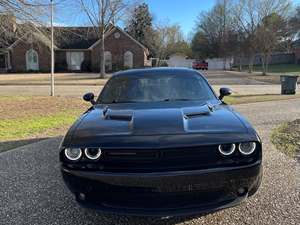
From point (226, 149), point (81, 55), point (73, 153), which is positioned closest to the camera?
point (226, 149)

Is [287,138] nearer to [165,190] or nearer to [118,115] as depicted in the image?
[118,115]

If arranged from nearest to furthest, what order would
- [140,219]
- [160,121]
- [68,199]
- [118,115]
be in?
[160,121] < [140,219] < [118,115] < [68,199]

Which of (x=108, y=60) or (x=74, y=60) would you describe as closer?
(x=108, y=60)

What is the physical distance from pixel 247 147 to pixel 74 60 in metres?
48.1

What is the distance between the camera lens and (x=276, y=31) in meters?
47.3

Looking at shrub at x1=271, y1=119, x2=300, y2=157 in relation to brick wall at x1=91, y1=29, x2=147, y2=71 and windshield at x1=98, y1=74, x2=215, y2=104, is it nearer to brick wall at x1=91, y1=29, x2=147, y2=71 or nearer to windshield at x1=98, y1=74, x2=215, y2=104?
windshield at x1=98, y1=74, x2=215, y2=104

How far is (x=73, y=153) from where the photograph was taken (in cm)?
388

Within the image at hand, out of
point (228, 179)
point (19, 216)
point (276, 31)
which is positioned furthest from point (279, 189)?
point (276, 31)

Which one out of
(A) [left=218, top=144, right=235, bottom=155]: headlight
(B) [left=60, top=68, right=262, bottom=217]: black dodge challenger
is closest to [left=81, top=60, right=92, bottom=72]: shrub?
(B) [left=60, top=68, right=262, bottom=217]: black dodge challenger

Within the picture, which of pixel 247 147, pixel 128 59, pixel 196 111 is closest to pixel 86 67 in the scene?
pixel 128 59

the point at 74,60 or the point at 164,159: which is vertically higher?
the point at 74,60

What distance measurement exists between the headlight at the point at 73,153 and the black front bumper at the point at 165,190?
13cm

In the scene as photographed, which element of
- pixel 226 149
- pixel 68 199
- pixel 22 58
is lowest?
pixel 68 199

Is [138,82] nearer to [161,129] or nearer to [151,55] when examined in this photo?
[161,129]
